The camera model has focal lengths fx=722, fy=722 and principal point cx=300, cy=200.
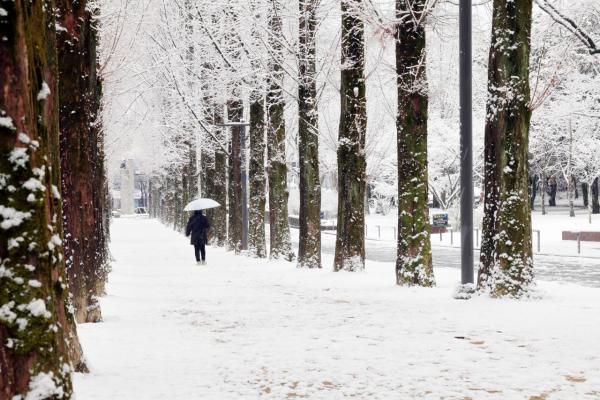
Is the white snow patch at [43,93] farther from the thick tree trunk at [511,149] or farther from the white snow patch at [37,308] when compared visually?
the thick tree trunk at [511,149]

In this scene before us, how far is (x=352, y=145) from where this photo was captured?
1473 cm

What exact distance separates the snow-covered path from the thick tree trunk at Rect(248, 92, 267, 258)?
9062 millimetres

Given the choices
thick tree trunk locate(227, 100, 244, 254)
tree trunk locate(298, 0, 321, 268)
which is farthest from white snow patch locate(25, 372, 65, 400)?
thick tree trunk locate(227, 100, 244, 254)

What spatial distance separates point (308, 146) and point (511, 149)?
821 cm

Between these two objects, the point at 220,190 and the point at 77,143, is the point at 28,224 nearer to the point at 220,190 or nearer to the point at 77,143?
the point at 77,143

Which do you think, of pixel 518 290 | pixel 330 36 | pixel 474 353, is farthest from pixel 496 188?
pixel 330 36

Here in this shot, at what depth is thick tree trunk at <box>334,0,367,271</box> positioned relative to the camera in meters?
Answer: 14.5

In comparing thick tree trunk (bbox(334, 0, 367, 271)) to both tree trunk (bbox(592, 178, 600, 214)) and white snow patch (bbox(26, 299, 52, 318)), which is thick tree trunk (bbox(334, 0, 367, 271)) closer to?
white snow patch (bbox(26, 299, 52, 318))

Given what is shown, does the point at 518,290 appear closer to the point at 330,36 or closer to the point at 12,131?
the point at 12,131

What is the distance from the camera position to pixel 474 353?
677 cm

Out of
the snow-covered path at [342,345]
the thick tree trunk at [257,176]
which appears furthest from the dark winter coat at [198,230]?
the snow-covered path at [342,345]

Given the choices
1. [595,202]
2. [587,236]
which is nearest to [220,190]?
[587,236]

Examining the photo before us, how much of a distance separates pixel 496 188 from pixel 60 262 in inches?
297

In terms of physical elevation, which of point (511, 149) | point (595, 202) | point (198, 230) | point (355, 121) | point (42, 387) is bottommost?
point (42, 387)
